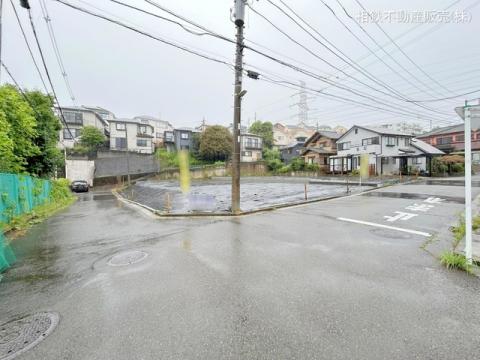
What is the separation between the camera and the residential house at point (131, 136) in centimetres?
4016

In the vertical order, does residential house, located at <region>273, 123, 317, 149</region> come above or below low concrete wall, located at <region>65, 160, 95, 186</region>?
above

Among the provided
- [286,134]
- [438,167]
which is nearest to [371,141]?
[438,167]

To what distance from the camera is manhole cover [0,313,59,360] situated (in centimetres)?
222

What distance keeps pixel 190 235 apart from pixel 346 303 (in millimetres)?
4235

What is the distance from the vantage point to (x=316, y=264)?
157 inches

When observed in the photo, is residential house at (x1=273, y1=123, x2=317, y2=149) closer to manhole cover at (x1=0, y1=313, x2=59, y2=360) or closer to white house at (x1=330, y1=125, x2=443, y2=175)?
white house at (x1=330, y1=125, x2=443, y2=175)

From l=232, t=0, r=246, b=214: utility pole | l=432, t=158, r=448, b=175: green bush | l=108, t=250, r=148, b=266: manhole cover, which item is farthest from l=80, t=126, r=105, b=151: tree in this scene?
l=432, t=158, r=448, b=175: green bush

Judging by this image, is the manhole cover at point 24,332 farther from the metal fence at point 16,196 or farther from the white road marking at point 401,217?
the white road marking at point 401,217

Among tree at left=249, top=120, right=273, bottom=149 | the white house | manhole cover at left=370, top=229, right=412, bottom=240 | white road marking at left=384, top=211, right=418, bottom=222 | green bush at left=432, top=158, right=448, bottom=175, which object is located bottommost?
manhole cover at left=370, top=229, right=412, bottom=240

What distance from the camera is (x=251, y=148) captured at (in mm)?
45219

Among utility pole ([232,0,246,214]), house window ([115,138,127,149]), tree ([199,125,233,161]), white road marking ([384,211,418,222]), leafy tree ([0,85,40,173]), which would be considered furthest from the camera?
house window ([115,138,127,149])

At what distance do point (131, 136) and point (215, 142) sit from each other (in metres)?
16.1

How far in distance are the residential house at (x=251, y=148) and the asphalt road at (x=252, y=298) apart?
3882 centimetres

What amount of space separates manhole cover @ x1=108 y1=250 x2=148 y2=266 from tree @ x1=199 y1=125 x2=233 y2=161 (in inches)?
1309
